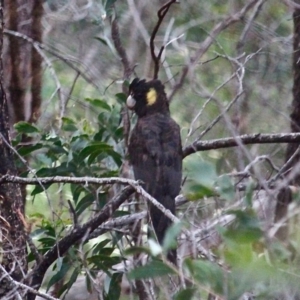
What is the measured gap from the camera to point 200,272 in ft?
4.74

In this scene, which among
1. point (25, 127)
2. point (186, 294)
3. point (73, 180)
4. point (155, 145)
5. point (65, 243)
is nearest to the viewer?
point (186, 294)

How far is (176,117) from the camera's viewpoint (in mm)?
5176

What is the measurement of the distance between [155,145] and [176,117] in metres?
1.71

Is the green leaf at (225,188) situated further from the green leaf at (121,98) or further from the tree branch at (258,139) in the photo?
the green leaf at (121,98)

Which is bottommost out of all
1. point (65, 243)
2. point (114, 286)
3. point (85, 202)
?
point (114, 286)

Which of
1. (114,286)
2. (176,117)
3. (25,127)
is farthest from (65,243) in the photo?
(176,117)

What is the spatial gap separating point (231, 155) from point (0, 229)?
6.70 feet

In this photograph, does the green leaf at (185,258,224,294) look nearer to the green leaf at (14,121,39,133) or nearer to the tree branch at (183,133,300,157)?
the tree branch at (183,133,300,157)

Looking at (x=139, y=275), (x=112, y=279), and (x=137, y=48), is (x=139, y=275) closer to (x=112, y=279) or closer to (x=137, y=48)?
(x=112, y=279)

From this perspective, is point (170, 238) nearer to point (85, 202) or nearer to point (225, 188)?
point (225, 188)

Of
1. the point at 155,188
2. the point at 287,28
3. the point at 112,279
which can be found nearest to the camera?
the point at 112,279

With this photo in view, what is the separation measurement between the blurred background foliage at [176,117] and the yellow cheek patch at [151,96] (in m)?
0.18

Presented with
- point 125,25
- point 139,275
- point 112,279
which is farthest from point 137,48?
point 139,275

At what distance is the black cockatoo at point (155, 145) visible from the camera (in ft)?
10.7
